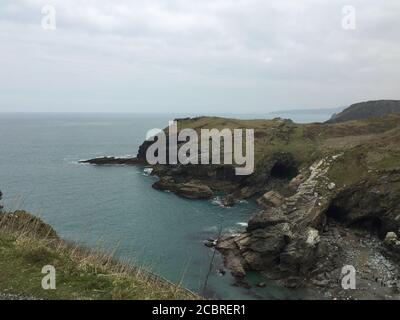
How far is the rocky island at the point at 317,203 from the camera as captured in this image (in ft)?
163

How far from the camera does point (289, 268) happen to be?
49.4 m

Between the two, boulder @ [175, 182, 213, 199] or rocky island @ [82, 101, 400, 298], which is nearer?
rocky island @ [82, 101, 400, 298]

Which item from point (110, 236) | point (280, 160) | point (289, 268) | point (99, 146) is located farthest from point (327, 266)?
point (99, 146)

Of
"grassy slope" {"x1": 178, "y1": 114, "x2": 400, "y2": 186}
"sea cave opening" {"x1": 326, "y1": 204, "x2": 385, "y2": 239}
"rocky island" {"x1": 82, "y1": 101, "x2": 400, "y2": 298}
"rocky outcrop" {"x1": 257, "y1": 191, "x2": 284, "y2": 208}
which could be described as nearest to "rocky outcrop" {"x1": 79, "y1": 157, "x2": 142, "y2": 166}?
"grassy slope" {"x1": 178, "y1": 114, "x2": 400, "y2": 186}
